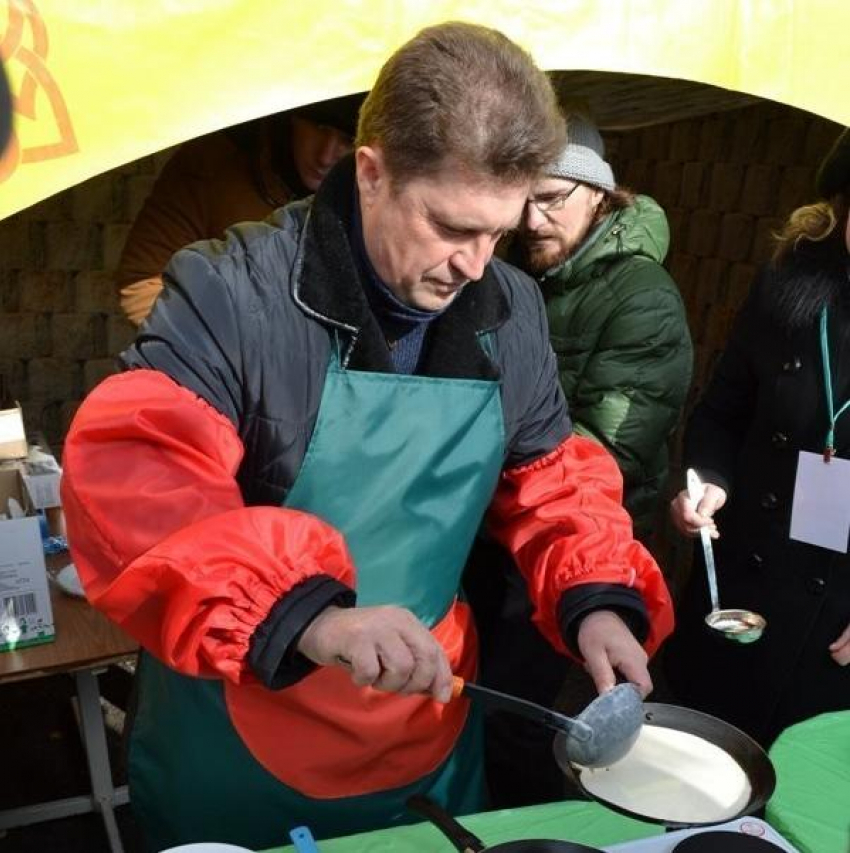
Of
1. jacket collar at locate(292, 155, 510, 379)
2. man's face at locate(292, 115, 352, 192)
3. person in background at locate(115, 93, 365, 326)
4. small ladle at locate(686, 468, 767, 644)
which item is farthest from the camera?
person in background at locate(115, 93, 365, 326)

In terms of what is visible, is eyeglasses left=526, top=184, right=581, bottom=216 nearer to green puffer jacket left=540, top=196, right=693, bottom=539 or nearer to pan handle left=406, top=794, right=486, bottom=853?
green puffer jacket left=540, top=196, right=693, bottom=539

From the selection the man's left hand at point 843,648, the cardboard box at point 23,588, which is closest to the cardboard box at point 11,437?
the cardboard box at point 23,588

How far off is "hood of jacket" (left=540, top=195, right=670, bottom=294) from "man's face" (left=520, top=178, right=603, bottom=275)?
25 millimetres

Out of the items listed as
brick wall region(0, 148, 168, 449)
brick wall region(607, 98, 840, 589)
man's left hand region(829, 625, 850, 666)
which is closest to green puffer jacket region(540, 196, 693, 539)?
man's left hand region(829, 625, 850, 666)

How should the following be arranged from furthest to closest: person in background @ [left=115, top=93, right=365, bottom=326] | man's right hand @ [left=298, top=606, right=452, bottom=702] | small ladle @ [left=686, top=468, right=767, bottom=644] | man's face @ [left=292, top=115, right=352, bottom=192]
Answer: person in background @ [left=115, top=93, right=365, bottom=326] → man's face @ [left=292, top=115, right=352, bottom=192] → small ladle @ [left=686, top=468, right=767, bottom=644] → man's right hand @ [left=298, top=606, right=452, bottom=702]

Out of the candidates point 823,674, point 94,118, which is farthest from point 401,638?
point 823,674

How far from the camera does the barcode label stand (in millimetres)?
2164

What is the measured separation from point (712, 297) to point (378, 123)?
345cm

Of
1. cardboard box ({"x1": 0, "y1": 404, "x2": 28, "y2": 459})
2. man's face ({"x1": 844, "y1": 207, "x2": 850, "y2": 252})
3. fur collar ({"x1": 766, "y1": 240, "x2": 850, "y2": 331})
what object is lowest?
cardboard box ({"x1": 0, "y1": 404, "x2": 28, "y2": 459})

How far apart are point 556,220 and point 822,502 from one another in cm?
89

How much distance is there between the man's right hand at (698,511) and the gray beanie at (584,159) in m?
0.79

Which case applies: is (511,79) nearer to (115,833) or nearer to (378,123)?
(378,123)

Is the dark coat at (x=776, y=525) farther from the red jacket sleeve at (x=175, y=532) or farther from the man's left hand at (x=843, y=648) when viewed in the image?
the red jacket sleeve at (x=175, y=532)

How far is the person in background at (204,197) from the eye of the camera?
2799 mm
